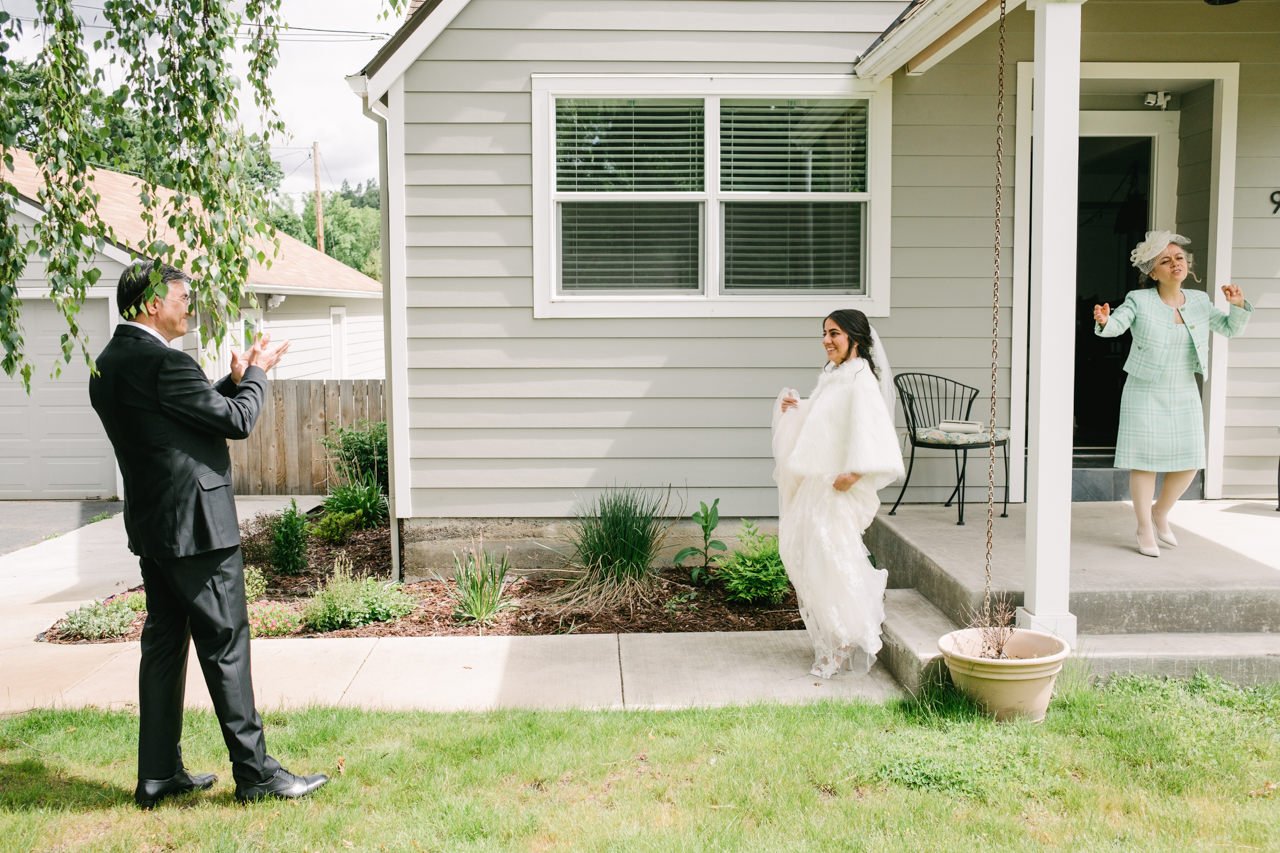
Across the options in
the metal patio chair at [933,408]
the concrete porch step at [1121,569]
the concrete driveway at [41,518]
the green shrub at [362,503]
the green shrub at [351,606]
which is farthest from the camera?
the concrete driveway at [41,518]

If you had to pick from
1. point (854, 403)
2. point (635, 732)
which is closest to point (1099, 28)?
point (854, 403)

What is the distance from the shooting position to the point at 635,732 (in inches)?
166

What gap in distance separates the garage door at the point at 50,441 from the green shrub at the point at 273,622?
20.7 feet

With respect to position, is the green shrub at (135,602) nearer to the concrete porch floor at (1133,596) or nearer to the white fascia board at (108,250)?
the concrete porch floor at (1133,596)

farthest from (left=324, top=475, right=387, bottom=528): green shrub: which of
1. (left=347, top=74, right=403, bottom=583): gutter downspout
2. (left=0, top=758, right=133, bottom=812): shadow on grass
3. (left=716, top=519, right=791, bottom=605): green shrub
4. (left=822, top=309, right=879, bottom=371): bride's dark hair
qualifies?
(left=822, top=309, right=879, bottom=371): bride's dark hair

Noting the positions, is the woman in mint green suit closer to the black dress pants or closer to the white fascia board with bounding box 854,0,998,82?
the white fascia board with bounding box 854,0,998,82

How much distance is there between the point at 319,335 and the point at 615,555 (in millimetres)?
11737

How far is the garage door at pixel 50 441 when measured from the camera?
11.3 meters

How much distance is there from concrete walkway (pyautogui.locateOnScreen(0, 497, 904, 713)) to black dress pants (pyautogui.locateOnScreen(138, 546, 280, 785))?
3.13ft

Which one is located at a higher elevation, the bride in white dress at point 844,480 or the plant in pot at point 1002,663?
the bride in white dress at point 844,480

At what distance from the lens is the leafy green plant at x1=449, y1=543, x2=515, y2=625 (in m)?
6.10

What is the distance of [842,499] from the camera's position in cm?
479

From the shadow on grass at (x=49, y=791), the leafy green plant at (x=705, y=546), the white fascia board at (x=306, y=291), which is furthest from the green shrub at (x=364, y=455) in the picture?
the shadow on grass at (x=49, y=791)

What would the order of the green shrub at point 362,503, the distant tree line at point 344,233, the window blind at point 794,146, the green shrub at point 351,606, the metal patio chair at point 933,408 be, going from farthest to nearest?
the distant tree line at point 344,233, the green shrub at point 362,503, the window blind at point 794,146, the metal patio chair at point 933,408, the green shrub at point 351,606
